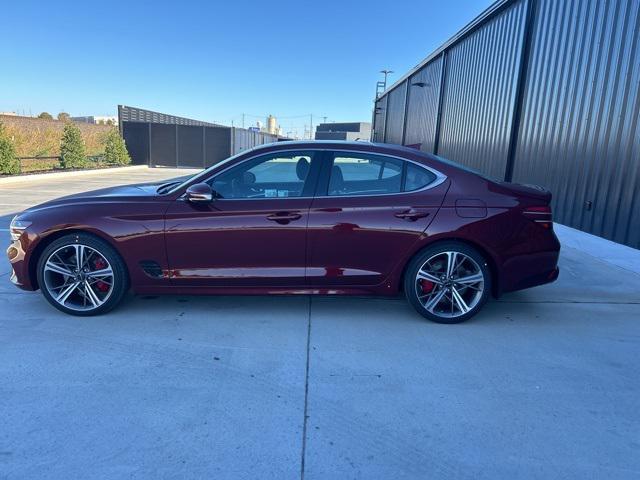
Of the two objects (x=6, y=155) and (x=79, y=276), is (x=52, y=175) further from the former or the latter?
(x=79, y=276)

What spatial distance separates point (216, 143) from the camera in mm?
26906

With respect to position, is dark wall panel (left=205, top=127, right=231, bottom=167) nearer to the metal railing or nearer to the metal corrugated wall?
the metal railing

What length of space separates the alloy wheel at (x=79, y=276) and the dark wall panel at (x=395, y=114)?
22.2 m

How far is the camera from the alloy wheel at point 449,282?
406 cm

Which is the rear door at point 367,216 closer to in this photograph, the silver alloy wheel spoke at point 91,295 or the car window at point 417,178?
the car window at point 417,178

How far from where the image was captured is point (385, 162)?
414 centimetres

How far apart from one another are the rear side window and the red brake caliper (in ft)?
6.79

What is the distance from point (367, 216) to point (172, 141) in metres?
24.3

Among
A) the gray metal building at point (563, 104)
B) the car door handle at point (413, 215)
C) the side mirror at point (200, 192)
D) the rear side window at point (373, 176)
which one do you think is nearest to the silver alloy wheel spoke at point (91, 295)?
the side mirror at point (200, 192)

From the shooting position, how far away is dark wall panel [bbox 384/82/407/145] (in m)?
24.9

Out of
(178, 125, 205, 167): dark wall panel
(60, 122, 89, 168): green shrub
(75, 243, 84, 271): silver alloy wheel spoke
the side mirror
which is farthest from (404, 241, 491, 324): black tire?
(178, 125, 205, 167): dark wall panel

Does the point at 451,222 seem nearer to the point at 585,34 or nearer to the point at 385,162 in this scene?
the point at 385,162

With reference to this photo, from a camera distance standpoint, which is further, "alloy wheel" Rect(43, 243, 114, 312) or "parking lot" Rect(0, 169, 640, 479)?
"alloy wheel" Rect(43, 243, 114, 312)

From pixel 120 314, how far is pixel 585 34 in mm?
7800
